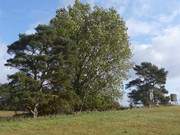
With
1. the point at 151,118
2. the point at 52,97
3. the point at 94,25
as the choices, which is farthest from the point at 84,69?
the point at 151,118

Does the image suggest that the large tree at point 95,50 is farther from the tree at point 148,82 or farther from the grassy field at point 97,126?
the tree at point 148,82

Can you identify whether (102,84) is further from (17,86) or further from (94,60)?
(17,86)

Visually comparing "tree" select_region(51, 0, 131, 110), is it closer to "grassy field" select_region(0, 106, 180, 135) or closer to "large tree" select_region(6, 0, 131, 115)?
"large tree" select_region(6, 0, 131, 115)

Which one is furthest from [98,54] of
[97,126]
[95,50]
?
[97,126]

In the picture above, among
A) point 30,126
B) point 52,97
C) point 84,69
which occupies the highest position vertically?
point 84,69

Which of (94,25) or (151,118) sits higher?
(94,25)

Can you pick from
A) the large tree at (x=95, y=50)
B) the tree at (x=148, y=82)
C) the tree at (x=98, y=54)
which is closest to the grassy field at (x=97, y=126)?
the large tree at (x=95, y=50)

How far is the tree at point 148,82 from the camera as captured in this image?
95.2 metres

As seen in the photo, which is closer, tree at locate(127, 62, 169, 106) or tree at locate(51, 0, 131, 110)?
tree at locate(51, 0, 131, 110)

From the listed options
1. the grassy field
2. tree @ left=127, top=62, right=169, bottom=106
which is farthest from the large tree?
tree @ left=127, top=62, right=169, bottom=106

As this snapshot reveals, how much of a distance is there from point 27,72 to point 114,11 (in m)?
17.7

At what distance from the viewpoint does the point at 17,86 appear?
148ft

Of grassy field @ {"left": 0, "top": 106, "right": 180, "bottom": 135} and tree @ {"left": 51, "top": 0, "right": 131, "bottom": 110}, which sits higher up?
tree @ {"left": 51, "top": 0, "right": 131, "bottom": 110}

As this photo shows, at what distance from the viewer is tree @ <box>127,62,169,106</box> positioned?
312 ft
